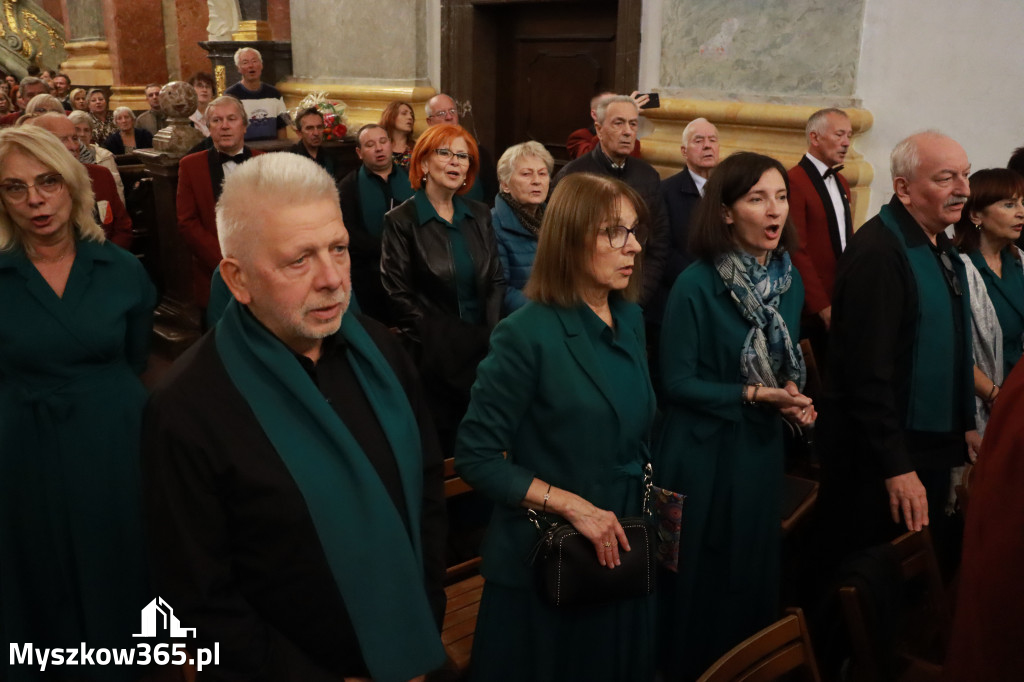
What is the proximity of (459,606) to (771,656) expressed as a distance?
3.36ft

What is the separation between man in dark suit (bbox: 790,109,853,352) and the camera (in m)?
4.59

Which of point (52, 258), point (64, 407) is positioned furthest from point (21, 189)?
point (64, 407)

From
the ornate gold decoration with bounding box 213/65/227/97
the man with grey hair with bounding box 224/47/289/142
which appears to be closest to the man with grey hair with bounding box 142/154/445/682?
the man with grey hair with bounding box 224/47/289/142

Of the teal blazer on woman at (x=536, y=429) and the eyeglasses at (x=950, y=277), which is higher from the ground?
the eyeglasses at (x=950, y=277)

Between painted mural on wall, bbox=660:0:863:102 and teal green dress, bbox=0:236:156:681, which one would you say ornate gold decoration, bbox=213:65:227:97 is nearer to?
painted mural on wall, bbox=660:0:863:102

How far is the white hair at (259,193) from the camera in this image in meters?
1.53

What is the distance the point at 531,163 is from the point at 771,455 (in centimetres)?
193

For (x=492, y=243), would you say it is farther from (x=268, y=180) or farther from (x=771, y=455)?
(x=268, y=180)

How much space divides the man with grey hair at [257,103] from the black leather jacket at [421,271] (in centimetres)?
463

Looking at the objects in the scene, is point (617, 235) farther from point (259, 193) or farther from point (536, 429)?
point (259, 193)

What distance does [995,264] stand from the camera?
345cm

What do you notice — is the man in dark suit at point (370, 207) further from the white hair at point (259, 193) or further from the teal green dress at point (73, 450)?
the white hair at point (259, 193)

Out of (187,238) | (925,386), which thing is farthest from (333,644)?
(187,238)

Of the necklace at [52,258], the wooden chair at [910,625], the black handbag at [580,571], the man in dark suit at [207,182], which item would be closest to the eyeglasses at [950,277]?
the wooden chair at [910,625]
